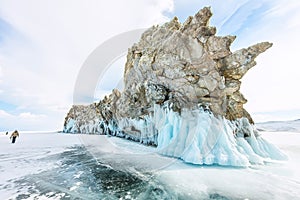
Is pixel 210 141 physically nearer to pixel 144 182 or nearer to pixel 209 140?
pixel 209 140

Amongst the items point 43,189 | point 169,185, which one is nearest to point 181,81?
point 169,185

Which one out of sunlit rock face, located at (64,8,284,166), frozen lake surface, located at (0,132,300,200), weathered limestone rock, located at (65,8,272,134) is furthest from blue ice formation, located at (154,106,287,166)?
frozen lake surface, located at (0,132,300,200)

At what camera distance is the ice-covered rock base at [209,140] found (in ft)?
25.8

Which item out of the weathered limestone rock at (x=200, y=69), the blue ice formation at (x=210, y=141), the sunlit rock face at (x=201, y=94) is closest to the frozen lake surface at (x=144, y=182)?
the blue ice formation at (x=210, y=141)

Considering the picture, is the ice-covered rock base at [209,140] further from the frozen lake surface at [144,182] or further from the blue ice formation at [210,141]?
the frozen lake surface at [144,182]

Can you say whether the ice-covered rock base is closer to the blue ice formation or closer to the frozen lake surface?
the blue ice formation

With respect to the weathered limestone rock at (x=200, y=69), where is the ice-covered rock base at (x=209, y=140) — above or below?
below

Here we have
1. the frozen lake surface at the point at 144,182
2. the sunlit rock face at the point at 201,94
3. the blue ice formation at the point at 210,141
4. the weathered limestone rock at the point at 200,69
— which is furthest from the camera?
the weathered limestone rock at the point at 200,69

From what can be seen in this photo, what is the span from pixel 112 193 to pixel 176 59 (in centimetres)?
980

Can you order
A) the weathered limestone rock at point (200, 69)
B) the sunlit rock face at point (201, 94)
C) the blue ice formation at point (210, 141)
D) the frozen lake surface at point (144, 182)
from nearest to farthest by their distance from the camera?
the frozen lake surface at point (144, 182), the blue ice formation at point (210, 141), the sunlit rock face at point (201, 94), the weathered limestone rock at point (200, 69)

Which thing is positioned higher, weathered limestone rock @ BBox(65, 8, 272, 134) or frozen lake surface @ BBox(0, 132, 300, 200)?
weathered limestone rock @ BBox(65, 8, 272, 134)

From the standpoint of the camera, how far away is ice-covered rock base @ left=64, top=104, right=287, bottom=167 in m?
7.87

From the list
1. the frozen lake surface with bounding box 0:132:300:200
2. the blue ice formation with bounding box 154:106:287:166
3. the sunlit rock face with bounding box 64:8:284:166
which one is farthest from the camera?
the sunlit rock face with bounding box 64:8:284:166

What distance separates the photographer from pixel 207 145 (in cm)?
847
